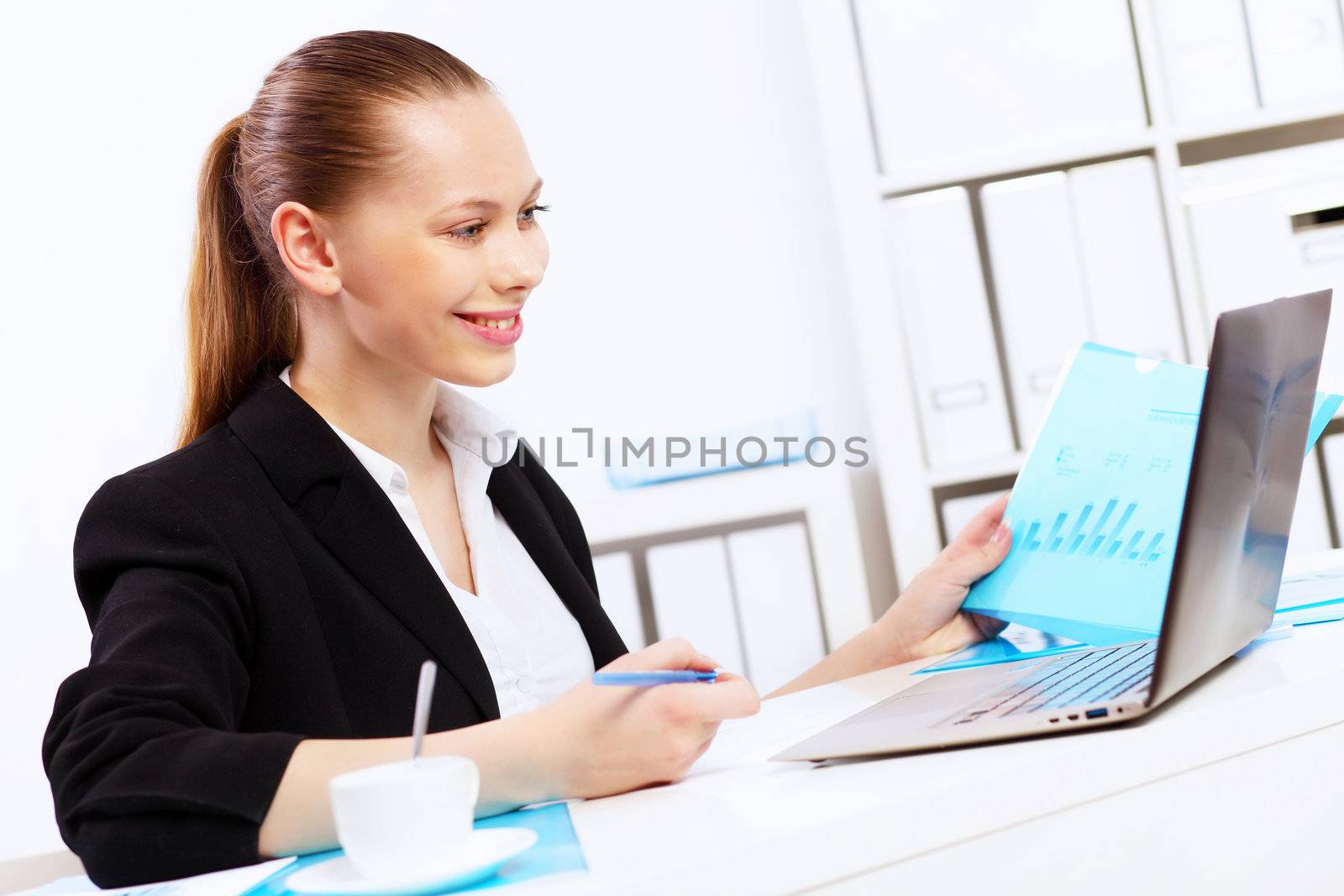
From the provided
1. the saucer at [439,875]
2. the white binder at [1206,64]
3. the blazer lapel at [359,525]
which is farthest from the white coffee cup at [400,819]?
the white binder at [1206,64]

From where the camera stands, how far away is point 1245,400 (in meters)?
0.63

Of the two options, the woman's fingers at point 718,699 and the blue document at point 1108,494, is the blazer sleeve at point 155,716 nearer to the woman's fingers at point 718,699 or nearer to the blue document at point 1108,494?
the woman's fingers at point 718,699

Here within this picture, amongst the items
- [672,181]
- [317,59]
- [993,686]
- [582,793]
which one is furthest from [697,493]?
[582,793]

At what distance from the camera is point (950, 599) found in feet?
3.62

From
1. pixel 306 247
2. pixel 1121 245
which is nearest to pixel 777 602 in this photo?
pixel 1121 245

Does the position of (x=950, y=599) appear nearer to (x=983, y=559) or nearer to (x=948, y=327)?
(x=983, y=559)

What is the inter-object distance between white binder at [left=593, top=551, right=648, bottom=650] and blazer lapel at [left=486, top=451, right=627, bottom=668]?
470 mm

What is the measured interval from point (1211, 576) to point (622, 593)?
3.89ft

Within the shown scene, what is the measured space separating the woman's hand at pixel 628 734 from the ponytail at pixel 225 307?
598 mm

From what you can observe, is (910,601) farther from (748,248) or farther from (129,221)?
(129,221)

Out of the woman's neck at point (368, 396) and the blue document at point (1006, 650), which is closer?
the blue document at point (1006, 650)

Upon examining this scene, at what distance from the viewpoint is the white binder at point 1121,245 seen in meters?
1.74

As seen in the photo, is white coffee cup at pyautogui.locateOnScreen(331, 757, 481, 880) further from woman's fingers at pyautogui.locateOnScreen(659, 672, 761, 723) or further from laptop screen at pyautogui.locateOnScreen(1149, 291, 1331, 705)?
laptop screen at pyautogui.locateOnScreen(1149, 291, 1331, 705)

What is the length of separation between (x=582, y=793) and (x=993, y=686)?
30 cm
